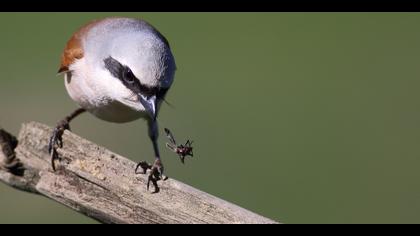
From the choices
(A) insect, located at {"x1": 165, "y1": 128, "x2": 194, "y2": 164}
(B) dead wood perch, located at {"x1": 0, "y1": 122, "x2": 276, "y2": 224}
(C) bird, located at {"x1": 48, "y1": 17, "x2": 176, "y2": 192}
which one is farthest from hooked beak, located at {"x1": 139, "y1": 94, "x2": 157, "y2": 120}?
(B) dead wood perch, located at {"x1": 0, "y1": 122, "x2": 276, "y2": 224}

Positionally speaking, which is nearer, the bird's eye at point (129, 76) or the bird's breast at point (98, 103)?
the bird's eye at point (129, 76)

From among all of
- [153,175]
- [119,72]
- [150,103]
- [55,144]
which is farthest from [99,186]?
[119,72]

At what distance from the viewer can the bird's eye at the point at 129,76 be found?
4.16 m

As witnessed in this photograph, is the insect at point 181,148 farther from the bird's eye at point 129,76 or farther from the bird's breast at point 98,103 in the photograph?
the bird's eye at point 129,76

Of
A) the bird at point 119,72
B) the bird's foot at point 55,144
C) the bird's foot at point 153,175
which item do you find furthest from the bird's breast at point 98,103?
the bird's foot at point 153,175

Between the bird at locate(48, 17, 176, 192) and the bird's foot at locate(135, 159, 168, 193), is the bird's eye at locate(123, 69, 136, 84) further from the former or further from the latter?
the bird's foot at locate(135, 159, 168, 193)

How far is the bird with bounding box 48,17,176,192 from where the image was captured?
4121mm

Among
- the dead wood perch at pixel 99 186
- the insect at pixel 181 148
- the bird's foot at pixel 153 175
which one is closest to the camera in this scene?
the dead wood perch at pixel 99 186

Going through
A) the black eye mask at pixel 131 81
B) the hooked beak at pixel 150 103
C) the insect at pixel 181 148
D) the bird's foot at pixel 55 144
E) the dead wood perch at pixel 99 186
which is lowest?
the dead wood perch at pixel 99 186

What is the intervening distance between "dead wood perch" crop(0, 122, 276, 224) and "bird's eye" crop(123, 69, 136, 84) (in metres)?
0.42

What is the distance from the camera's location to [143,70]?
4.10m

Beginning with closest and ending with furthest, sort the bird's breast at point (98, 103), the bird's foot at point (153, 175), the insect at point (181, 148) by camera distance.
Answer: the bird's foot at point (153, 175), the insect at point (181, 148), the bird's breast at point (98, 103)

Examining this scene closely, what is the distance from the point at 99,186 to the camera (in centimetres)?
376

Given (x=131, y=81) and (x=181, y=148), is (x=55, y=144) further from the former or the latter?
(x=181, y=148)
